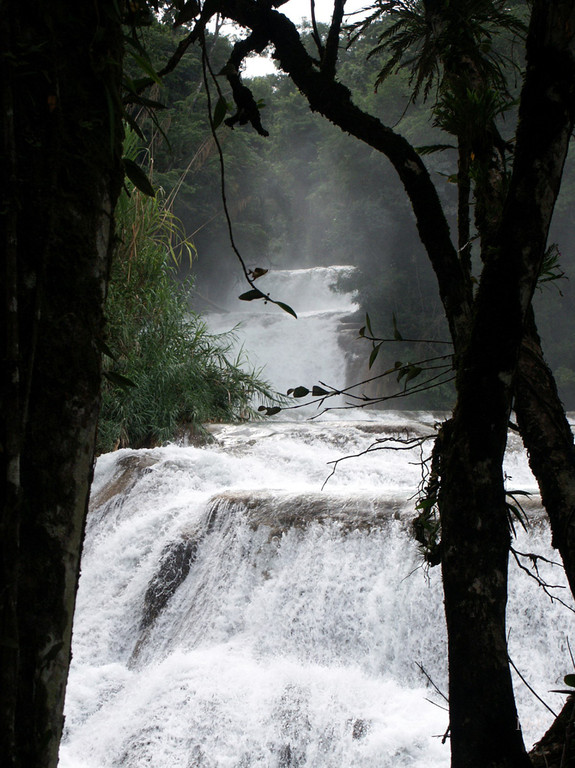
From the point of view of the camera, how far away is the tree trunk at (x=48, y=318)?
1.86 feet

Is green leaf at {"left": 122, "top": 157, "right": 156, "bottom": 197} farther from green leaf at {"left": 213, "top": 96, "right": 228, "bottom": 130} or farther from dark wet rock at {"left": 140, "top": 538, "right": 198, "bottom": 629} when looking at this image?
dark wet rock at {"left": 140, "top": 538, "right": 198, "bottom": 629}

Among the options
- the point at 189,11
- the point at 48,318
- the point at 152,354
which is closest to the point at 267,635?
the point at 189,11

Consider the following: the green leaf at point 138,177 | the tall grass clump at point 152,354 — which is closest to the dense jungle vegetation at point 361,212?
the tall grass clump at point 152,354

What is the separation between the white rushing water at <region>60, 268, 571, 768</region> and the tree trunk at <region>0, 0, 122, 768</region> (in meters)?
2.73

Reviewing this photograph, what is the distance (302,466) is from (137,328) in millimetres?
2454

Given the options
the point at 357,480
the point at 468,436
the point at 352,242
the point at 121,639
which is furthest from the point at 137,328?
the point at 352,242

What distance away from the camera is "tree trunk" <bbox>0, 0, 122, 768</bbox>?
57 cm

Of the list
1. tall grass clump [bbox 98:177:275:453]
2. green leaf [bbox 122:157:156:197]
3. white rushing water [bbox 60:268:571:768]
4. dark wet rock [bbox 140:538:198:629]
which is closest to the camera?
green leaf [bbox 122:157:156:197]

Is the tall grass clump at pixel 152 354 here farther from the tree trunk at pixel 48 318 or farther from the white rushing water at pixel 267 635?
the tree trunk at pixel 48 318

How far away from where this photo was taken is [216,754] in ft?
10.9

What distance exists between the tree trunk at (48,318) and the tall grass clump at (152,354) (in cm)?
575

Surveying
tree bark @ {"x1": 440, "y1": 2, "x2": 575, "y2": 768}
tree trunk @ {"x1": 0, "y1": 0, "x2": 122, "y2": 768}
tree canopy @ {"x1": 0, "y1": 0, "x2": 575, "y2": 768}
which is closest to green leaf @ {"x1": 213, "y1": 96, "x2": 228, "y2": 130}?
tree canopy @ {"x1": 0, "y1": 0, "x2": 575, "y2": 768}

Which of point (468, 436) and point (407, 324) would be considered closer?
point (468, 436)

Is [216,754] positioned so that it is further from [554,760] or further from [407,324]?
[407,324]
